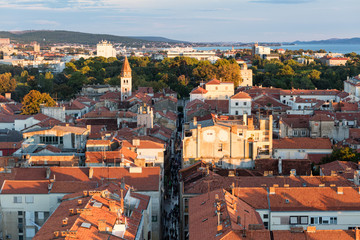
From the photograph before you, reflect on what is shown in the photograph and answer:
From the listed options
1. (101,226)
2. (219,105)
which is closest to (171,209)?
(101,226)

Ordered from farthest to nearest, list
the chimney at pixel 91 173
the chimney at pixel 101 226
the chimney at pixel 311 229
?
the chimney at pixel 91 173, the chimney at pixel 101 226, the chimney at pixel 311 229

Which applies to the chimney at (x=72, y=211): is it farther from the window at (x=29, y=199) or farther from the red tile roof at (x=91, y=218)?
the window at (x=29, y=199)

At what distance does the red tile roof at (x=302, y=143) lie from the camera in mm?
43312

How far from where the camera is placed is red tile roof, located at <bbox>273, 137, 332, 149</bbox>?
4331 centimetres

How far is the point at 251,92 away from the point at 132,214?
179 ft

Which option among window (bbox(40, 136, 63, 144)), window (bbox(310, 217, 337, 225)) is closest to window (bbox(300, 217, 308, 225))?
window (bbox(310, 217, 337, 225))

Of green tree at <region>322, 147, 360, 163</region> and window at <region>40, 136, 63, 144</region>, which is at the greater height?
window at <region>40, 136, 63, 144</region>

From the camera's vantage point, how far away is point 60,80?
4094 inches

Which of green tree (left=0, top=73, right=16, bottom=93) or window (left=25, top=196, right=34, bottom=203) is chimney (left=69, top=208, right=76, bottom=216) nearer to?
window (left=25, top=196, right=34, bottom=203)

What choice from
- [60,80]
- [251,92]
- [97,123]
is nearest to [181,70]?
[60,80]

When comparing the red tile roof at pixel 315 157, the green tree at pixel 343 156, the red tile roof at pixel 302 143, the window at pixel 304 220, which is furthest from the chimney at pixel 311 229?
the red tile roof at pixel 302 143

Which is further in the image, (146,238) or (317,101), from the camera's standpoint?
(317,101)

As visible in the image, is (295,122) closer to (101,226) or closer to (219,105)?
(219,105)

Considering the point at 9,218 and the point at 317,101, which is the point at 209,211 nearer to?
the point at 9,218
